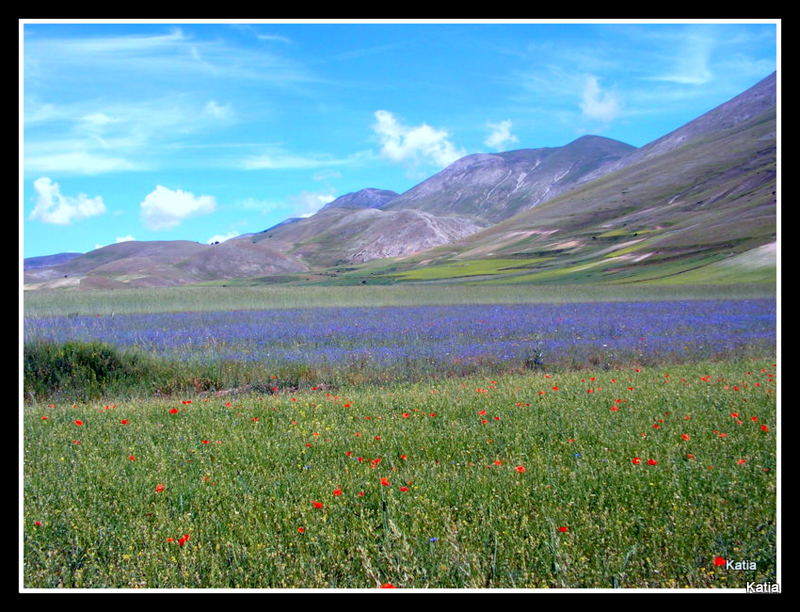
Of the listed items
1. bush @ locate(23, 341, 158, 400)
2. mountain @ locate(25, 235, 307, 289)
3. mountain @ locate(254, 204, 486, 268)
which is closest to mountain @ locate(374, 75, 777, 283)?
bush @ locate(23, 341, 158, 400)

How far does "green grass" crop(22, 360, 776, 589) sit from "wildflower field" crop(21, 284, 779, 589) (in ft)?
0.05

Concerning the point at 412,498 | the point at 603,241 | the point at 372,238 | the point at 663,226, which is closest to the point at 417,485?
the point at 412,498

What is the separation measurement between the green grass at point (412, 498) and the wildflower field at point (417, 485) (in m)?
0.02

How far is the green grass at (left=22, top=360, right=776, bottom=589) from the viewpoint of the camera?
10.9 feet

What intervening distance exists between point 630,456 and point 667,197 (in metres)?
99.1

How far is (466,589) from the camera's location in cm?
310

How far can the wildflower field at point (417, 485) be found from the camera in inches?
132

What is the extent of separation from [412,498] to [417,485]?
0.20 m

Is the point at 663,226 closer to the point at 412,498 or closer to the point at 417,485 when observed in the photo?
the point at 417,485

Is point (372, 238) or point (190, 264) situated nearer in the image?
point (190, 264)

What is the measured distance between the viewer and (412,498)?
407 cm

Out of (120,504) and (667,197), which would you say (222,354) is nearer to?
(120,504)

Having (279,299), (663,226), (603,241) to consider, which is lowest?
(279,299)
